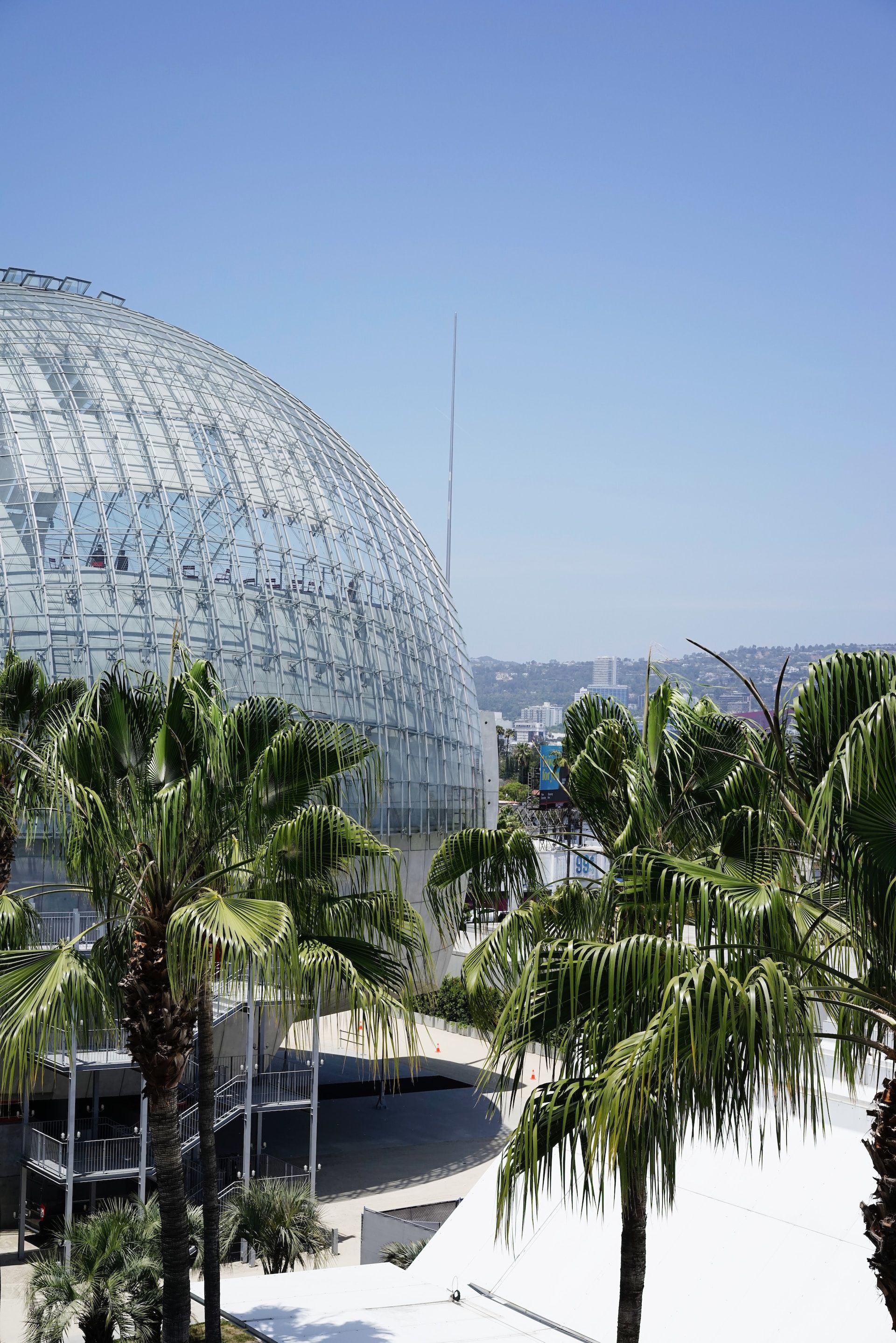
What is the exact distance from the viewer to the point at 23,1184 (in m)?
22.9

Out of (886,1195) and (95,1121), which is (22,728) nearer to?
(95,1121)

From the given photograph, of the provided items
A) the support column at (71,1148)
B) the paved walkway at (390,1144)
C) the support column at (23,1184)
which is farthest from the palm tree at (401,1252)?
A: the support column at (23,1184)

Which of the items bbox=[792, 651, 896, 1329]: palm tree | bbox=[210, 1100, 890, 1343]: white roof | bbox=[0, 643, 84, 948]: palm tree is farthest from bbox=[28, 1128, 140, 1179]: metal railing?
bbox=[792, 651, 896, 1329]: palm tree

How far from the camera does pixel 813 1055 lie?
285 inches

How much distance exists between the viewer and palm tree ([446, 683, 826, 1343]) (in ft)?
22.0

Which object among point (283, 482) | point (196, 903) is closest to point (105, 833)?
point (196, 903)

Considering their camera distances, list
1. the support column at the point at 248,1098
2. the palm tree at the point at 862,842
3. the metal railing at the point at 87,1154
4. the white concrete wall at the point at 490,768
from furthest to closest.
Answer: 1. the white concrete wall at the point at 490,768
2. the support column at the point at 248,1098
3. the metal railing at the point at 87,1154
4. the palm tree at the point at 862,842

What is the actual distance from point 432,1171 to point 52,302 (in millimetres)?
23680

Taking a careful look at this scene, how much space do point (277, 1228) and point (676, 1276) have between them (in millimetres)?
6610

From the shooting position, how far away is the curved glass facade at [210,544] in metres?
27.2

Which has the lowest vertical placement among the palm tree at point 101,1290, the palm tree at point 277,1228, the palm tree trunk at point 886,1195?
the palm tree at point 277,1228

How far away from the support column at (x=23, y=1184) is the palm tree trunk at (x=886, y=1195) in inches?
665

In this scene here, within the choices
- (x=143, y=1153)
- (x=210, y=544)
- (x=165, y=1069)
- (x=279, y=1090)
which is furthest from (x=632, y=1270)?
(x=210, y=544)

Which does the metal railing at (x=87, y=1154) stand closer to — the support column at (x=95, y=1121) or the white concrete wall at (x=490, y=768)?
the support column at (x=95, y=1121)
